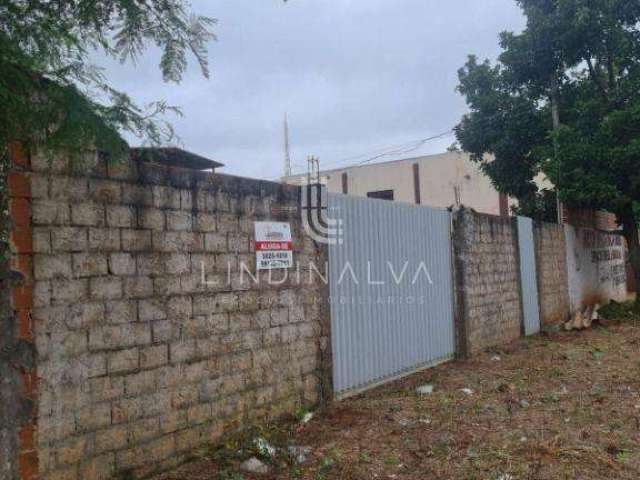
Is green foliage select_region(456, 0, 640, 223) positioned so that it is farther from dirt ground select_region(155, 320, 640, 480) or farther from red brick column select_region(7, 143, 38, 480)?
red brick column select_region(7, 143, 38, 480)

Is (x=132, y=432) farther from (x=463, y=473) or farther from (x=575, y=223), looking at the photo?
(x=575, y=223)

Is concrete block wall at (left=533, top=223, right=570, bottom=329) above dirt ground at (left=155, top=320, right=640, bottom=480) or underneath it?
above

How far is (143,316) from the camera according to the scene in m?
4.45

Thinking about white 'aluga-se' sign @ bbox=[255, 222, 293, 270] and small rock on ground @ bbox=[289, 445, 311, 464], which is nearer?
small rock on ground @ bbox=[289, 445, 311, 464]

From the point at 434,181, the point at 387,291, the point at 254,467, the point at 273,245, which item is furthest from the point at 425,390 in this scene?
the point at 434,181

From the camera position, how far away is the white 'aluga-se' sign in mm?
5684

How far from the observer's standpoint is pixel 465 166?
1186 inches

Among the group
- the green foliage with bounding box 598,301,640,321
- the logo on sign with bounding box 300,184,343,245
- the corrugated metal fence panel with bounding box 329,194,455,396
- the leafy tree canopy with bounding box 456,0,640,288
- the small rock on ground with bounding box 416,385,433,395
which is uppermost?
the leafy tree canopy with bounding box 456,0,640,288

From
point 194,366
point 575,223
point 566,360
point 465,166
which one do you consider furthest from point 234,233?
point 465,166

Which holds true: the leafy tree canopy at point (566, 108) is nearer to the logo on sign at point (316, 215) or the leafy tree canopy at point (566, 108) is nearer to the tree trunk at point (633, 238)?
the tree trunk at point (633, 238)

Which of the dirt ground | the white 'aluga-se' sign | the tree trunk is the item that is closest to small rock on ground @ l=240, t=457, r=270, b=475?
the dirt ground

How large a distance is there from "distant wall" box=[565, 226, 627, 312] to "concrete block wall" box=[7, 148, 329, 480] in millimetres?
10783

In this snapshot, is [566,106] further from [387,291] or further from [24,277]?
[24,277]

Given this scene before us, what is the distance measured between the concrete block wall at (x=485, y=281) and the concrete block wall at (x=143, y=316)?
3.95 m
